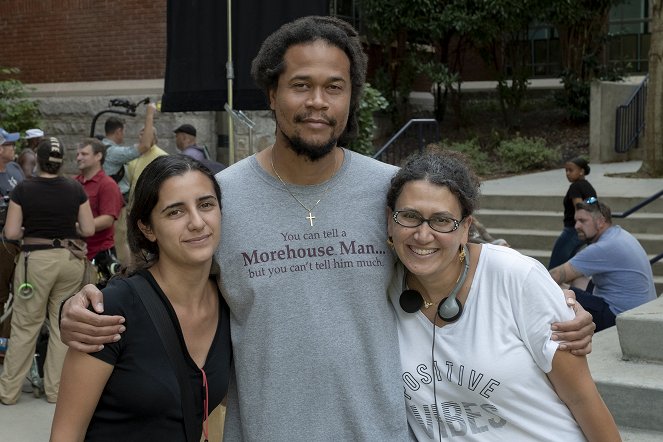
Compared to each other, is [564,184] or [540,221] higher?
[564,184]

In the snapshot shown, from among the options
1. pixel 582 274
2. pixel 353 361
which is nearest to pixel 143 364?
pixel 353 361

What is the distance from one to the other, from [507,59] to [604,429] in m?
18.6

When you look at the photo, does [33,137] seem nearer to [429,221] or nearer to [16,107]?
[16,107]

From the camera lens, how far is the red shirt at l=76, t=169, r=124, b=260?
309 inches

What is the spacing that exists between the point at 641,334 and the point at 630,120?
13.0 metres

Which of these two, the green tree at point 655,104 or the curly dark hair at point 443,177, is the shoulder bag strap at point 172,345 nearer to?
the curly dark hair at point 443,177

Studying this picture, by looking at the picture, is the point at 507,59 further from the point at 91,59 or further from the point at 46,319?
the point at 46,319

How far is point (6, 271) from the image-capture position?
24.4 feet

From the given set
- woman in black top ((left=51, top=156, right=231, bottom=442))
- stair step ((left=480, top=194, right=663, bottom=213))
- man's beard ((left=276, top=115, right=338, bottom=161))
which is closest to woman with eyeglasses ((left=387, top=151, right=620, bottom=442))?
man's beard ((left=276, top=115, right=338, bottom=161))

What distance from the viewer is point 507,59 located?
20.5m

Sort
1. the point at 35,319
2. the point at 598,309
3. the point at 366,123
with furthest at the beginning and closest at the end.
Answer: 1. the point at 366,123
2. the point at 598,309
3. the point at 35,319

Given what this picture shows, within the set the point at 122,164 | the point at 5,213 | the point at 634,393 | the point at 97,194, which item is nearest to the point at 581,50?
the point at 122,164

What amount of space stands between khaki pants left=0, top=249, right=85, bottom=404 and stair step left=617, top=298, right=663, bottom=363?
4.07 m

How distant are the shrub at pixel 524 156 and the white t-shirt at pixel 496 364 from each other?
13612 mm
